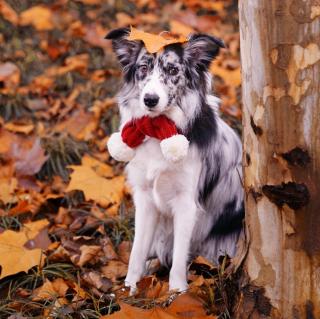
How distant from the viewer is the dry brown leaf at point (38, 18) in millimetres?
6523

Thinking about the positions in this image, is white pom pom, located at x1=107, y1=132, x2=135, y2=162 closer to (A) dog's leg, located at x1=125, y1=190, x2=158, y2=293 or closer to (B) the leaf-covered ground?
(A) dog's leg, located at x1=125, y1=190, x2=158, y2=293

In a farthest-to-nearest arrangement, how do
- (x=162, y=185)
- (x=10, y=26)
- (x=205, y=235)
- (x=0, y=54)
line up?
(x=10, y=26) < (x=0, y=54) < (x=205, y=235) < (x=162, y=185)

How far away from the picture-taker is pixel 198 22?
6.64m

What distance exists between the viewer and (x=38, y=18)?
6602mm

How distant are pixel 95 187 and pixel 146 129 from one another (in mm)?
1288

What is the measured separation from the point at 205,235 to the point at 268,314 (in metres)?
0.97

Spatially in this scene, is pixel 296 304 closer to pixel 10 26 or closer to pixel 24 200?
pixel 24 200

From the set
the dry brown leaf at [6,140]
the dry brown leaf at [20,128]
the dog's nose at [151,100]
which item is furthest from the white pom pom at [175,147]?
the dry brown leaf at [20,128]

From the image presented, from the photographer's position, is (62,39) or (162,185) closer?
(162,185)

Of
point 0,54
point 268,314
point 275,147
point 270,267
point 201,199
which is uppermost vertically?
point 0,54

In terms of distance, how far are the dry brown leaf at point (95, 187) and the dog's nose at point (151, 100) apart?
141cm

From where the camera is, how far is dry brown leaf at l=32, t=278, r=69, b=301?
2.96 m

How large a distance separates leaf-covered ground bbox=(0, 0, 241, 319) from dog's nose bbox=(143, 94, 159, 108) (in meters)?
0.85

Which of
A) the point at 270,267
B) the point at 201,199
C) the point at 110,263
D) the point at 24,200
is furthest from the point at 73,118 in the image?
the point at 270,267
